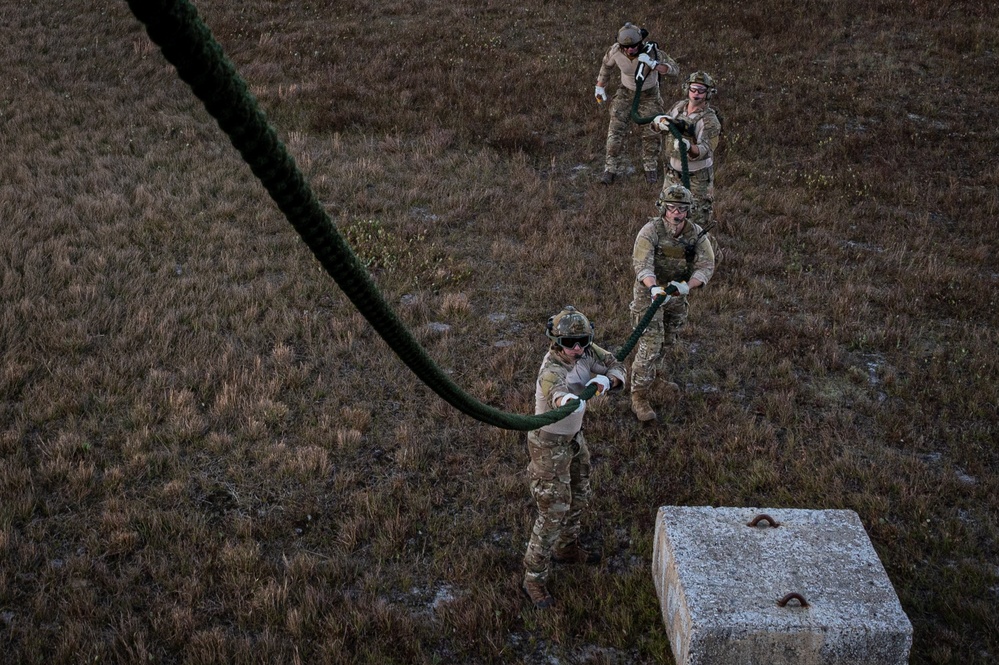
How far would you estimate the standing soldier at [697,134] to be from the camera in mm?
10711

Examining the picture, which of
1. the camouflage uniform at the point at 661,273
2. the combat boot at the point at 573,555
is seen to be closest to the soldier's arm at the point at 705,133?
the camouflage uniform at the point at 661,273

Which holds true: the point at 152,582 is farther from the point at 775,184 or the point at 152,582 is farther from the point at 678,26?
the point at 678,26

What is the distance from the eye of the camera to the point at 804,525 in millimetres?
6324

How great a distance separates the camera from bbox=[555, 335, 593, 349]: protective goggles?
593 centimetres

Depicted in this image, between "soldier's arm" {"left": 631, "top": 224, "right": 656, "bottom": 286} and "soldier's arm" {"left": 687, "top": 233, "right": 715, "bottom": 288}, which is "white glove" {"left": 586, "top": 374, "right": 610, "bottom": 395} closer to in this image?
"soldier's arm" {"left": 631, "top": 224, "right": 656, "bottom": 286}

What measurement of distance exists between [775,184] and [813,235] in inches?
76.2

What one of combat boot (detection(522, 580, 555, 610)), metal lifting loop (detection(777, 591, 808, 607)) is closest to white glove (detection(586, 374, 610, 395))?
combat boot (detection(522, 580, 555, 610))

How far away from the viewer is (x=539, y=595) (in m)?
6.40

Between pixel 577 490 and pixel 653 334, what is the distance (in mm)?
2348

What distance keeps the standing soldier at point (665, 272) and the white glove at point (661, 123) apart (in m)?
2.92

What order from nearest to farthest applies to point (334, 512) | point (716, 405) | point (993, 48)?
point (334, 512) < point (716, 405) < point (993, 48)

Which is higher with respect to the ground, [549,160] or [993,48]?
[549,160]

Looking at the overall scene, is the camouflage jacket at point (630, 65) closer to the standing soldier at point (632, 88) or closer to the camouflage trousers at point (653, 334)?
the standing soldier at point (632, 88)

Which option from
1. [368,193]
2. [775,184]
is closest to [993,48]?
[775,184]
